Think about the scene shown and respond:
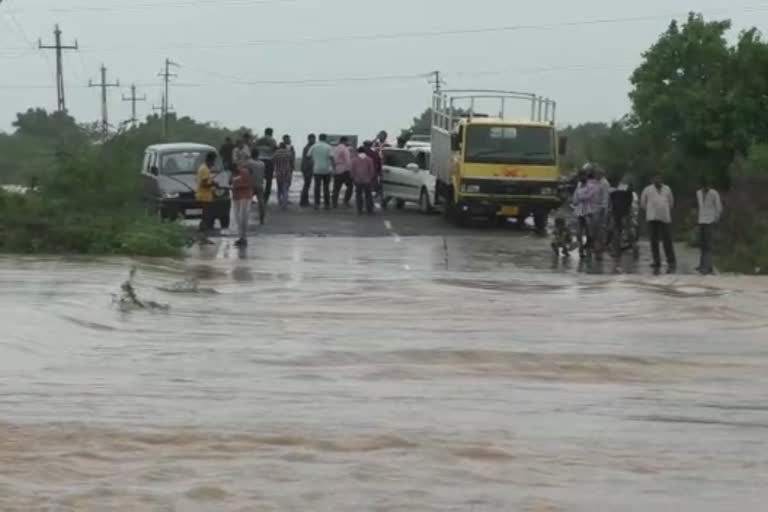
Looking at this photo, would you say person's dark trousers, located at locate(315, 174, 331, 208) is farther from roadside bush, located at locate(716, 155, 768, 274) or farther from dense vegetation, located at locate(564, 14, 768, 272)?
roadside bush, located at locate(716, 155, 768, 274)

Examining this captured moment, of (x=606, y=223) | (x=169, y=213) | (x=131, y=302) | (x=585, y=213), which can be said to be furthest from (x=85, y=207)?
(x=131, y=302)

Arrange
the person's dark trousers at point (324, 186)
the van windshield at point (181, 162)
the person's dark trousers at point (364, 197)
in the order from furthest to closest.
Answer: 1. the person's dark trousers at point (324, 186)
2. the person's dark trousers at point (364, 197)
3. the van windshield at point (181, 162)

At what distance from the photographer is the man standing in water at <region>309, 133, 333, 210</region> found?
35469 mm

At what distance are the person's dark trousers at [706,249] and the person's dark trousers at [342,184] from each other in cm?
1235

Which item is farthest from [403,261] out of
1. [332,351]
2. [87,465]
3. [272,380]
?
[87,465]

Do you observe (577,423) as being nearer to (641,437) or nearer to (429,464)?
(641,437)

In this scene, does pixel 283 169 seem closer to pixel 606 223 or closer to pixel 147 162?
pixel 147 162

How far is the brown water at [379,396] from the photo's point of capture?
30.0 ft

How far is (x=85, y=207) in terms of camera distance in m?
26.1

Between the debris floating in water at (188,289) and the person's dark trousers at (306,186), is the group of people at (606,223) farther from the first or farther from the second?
the person's dark trousers at (306,186)

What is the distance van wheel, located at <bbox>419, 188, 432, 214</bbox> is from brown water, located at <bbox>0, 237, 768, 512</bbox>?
16417mm

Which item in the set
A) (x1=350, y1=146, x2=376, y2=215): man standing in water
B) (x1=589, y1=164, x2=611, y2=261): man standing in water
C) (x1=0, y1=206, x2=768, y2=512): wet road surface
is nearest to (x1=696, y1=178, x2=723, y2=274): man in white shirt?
(x1=589, y1=164, x2=611, y2=261): man standing in water

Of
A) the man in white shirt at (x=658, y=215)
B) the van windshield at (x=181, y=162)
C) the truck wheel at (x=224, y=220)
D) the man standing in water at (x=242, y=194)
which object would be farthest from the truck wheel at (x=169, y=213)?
the man in white shirt at (x=658, y=215)

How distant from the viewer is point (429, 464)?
9648 mm
